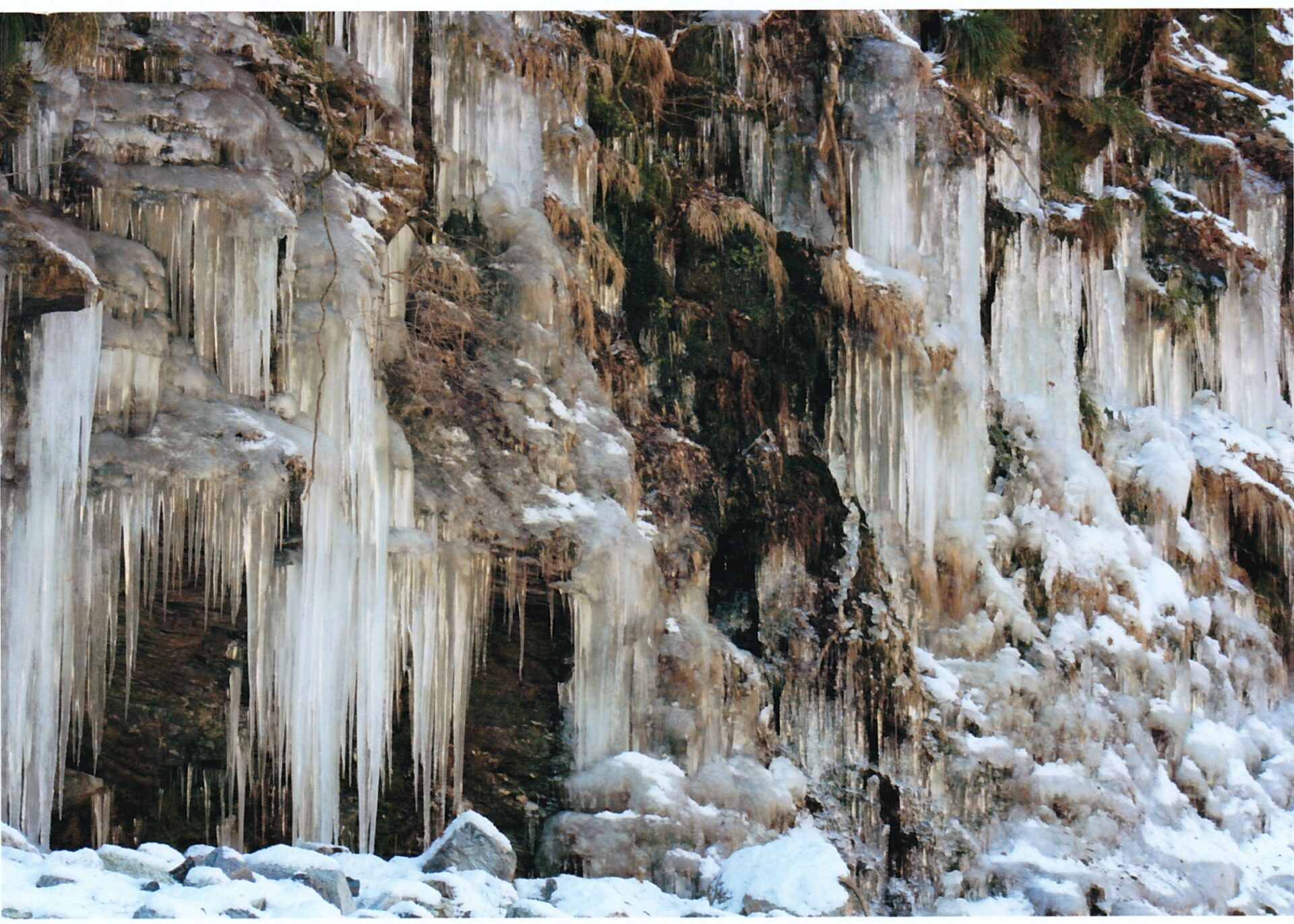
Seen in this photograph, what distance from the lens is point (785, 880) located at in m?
8.45

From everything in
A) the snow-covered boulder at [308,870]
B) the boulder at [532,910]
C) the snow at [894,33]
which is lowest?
the boulder at [532,910]

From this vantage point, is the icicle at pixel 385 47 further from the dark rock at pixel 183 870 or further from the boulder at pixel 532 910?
the boulder at pixel 532 910

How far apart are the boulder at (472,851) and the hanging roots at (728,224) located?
4346 millimetres

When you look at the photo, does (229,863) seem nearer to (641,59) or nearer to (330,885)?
(330,885)

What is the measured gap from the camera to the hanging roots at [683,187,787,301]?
1098 cm

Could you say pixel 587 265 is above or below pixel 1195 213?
below

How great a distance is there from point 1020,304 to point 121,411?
6.97 meters

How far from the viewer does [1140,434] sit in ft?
42.2

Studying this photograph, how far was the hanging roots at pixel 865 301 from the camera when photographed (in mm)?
11070

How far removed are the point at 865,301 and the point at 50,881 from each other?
21.1ft

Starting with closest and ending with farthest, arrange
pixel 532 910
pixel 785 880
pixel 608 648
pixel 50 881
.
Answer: pixel 50 881 → pixel 532 910 → pixel 785 880 → pixel 608 648

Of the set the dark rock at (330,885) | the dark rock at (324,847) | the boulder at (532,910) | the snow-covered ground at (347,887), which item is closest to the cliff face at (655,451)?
the dark rock at (324,847)

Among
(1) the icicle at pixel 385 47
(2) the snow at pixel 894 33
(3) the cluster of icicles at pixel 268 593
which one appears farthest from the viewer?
(2) the snow at pixel 894 33

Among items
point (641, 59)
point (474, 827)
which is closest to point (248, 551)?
point (474, 827)
